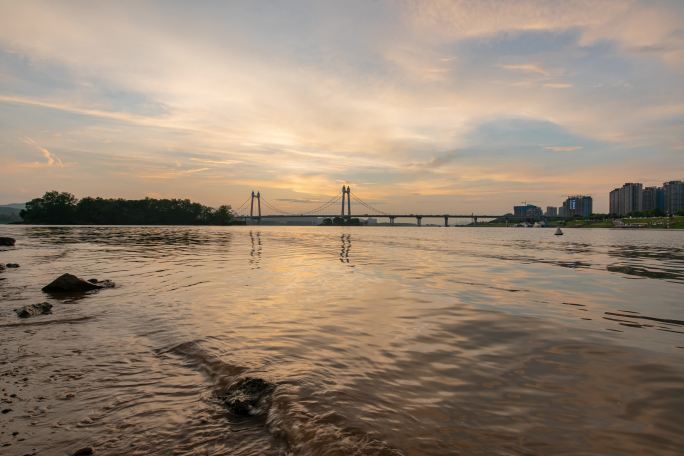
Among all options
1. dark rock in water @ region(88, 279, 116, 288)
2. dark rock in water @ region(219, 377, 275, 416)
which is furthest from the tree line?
dark rock in water @ region(219, 377, 275, 416)

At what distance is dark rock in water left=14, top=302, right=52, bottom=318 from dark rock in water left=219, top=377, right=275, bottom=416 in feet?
24.9

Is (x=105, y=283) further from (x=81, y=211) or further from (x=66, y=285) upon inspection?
(x=81, y=211)

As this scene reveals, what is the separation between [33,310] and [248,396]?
27.0ft

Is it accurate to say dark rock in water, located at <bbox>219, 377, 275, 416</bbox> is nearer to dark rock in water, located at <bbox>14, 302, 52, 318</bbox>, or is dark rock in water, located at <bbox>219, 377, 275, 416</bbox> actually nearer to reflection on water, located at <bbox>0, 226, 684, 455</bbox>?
reflection on water, located at <bbox>0, 226, 684, 455</bbox>

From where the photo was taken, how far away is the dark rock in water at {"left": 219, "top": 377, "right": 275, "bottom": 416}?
4.83m

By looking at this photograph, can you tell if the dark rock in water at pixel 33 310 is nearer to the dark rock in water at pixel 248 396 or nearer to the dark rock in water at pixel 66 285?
the dark rock in water at pixel 66 285

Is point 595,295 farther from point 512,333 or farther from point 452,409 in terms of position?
point 452,409

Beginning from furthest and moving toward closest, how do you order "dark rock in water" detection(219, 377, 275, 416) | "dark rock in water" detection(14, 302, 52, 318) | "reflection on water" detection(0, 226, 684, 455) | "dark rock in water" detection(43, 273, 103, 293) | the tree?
1. the tree
2. "dark rock in water" detection(43, 273, 103, 293)
3. "dark rock in water" detection(14, 302, 52, 318)
4. "dark rock in water" detection(219, 377, 275, 416)
5. "reflection on water" detection(0, 226, 684, 455)

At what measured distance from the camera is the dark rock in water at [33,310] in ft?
30.9

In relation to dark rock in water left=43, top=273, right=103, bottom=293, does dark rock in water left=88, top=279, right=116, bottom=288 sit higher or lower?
lower

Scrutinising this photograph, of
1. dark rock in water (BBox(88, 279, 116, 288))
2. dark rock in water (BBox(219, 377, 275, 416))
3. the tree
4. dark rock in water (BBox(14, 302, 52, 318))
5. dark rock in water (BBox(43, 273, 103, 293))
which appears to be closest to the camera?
dark rock in water (BBox(219, 377, 275, 416))

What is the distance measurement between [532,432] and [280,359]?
4230 millimetres

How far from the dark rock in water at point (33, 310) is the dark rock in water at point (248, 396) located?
299 inches

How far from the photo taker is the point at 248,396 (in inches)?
201
